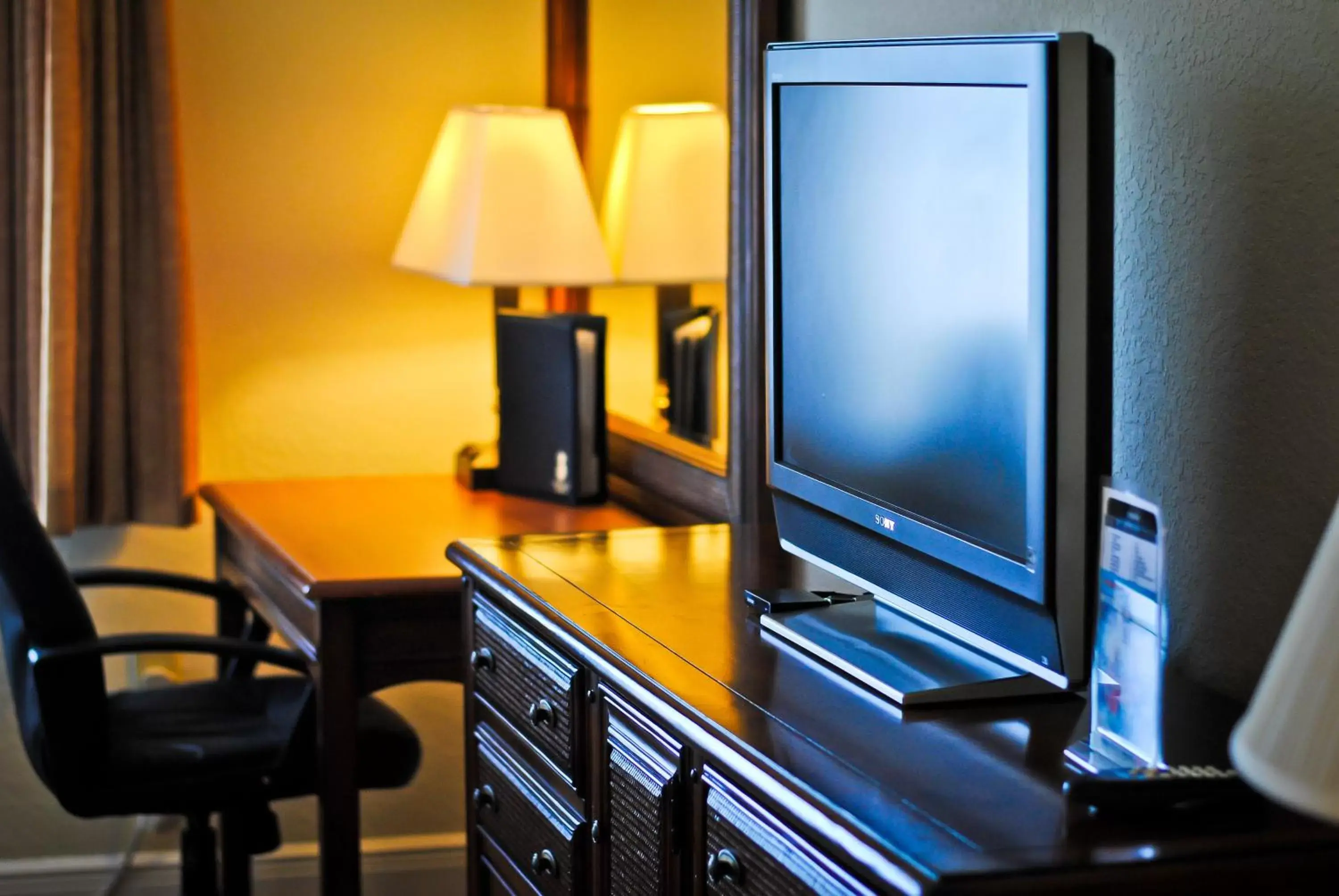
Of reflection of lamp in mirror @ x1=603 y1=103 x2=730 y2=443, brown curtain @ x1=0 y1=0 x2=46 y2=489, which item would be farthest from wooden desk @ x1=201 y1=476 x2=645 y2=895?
brown curtain @ x1=0 y1=0 x2=46 y2=489

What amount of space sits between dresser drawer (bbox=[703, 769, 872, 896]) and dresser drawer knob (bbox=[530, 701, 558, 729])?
38cm

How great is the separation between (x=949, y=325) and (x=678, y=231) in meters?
1.27

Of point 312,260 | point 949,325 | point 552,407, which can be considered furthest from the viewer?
point 312,260

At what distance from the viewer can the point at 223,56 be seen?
3012 millimetres

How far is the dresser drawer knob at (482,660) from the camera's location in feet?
6.06

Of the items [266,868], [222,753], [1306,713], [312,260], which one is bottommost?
[266,868]

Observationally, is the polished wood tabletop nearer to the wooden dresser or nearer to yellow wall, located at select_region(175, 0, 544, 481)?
yellow wall, located at select_region(175, 0, 544, 481)

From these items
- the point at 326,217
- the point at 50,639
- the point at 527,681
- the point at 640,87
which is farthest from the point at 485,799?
the point at 326,217

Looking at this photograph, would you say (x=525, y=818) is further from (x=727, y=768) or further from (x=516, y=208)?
(x=516, y=208)

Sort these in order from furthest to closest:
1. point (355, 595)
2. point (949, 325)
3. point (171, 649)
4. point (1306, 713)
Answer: point (171, 649) < point (355, 595) < point (949, 325) < point (1306, 713)

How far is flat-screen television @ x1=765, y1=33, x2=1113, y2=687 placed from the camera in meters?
1.15

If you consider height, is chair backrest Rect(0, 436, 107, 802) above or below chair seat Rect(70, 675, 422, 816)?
above

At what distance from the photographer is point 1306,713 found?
0.62 m

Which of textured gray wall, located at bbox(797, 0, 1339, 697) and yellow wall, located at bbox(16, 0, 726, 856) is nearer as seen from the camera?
textured gray wall, located at bbox(797, 0, 1339, 697)
